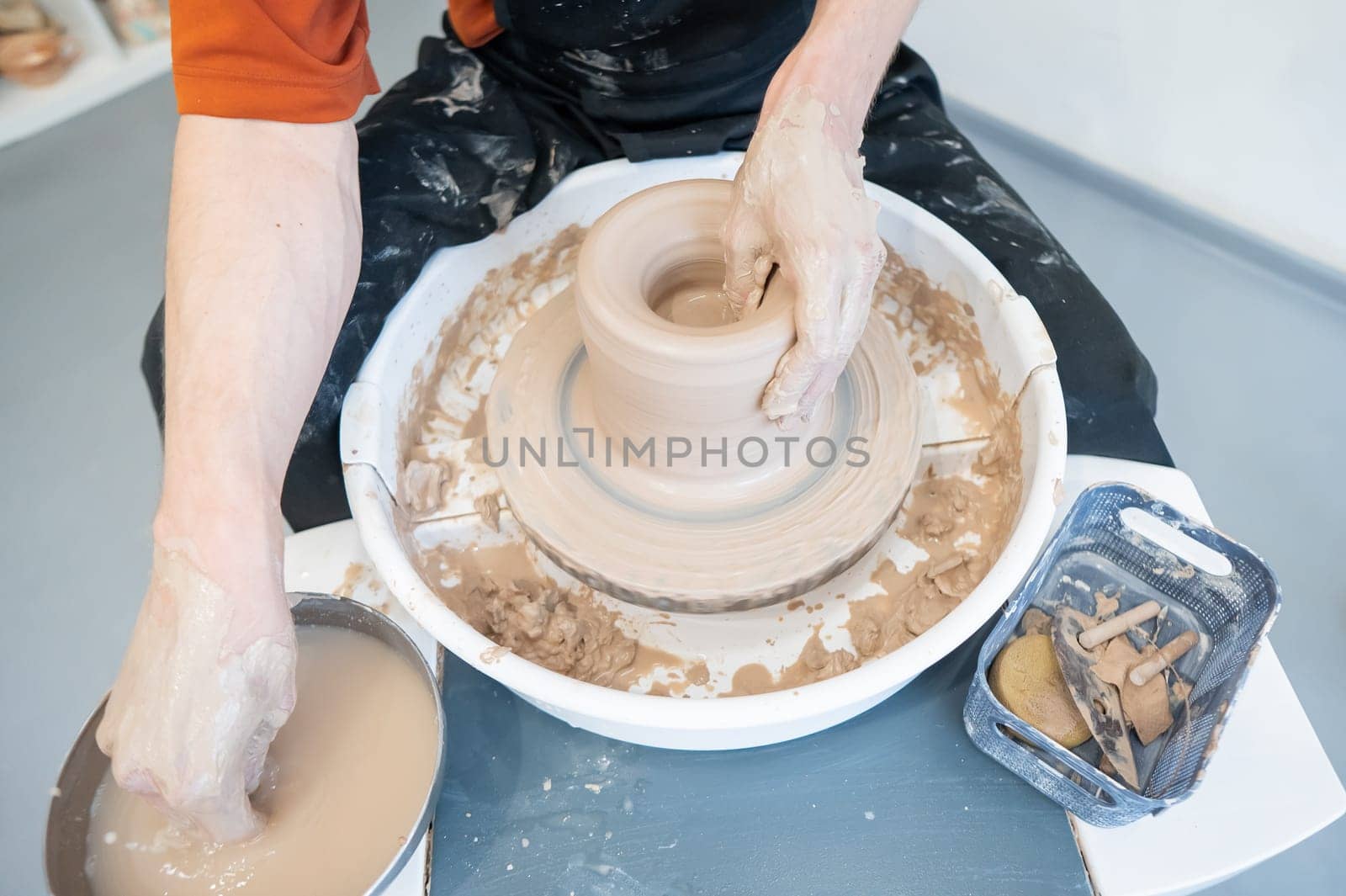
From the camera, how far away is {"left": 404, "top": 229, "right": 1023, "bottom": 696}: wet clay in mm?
1347

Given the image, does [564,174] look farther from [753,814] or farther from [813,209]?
[753,814]

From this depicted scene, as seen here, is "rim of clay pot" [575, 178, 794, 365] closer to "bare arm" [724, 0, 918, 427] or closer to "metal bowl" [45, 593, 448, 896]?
"bare arm" [724, 0, 918, 427]

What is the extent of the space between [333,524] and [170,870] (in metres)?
0.56

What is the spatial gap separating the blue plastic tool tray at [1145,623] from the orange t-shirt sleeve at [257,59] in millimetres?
1230

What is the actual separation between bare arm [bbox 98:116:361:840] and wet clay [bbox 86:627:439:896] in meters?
0.07

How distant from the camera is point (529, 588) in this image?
1.45m

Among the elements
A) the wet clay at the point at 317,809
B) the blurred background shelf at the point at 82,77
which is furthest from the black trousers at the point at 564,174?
the blurred background shelf at the point at 82,77

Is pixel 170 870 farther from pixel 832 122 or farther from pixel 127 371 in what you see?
pixel 127 371

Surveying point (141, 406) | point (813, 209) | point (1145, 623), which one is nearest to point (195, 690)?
point (813, 209)

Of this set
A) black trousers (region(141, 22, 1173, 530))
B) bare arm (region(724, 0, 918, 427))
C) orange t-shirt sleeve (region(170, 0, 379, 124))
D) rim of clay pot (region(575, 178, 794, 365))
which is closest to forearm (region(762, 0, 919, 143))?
bare arm (region(724, 0, 918, 427))

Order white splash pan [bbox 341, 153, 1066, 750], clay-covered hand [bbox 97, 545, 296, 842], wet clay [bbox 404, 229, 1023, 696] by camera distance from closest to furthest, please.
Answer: clay-covered hand [bbox 97, 545, 296, 842]
white splash pan [bbox 341, 153, 1066, 750]
wet clay [bbox 404, 229, 1023, 696]

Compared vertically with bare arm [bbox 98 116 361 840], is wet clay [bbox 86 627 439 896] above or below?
below

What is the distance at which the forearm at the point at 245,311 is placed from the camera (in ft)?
3.48

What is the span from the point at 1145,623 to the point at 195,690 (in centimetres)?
129
